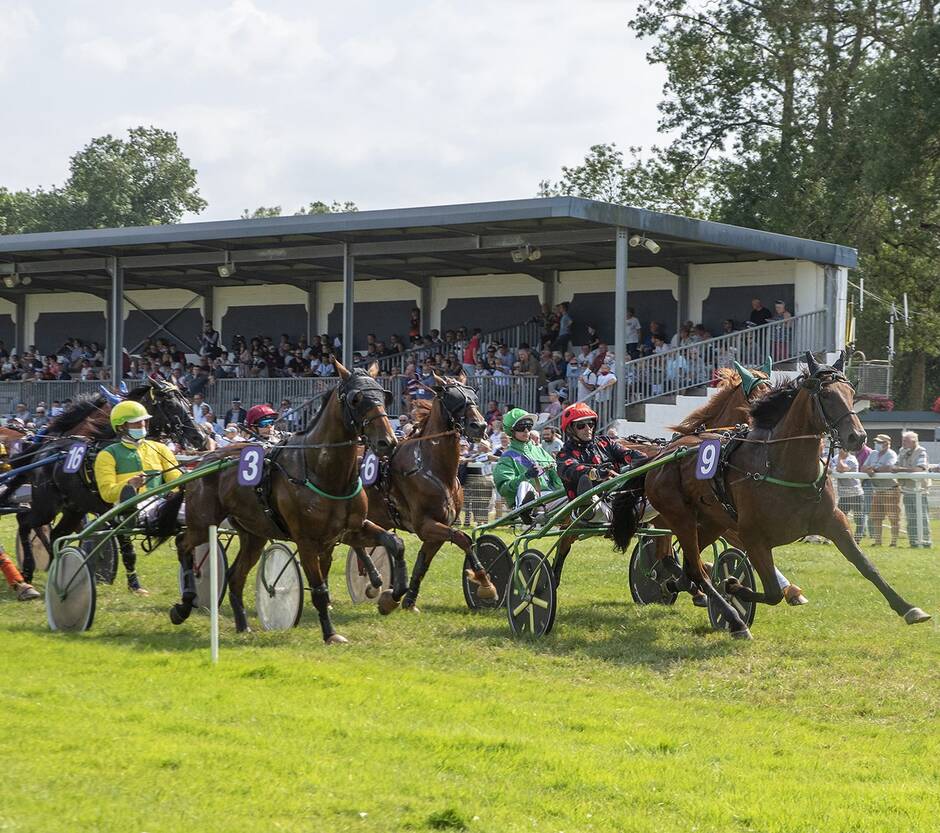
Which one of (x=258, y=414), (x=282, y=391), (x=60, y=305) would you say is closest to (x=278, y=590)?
(x=258, y=414)

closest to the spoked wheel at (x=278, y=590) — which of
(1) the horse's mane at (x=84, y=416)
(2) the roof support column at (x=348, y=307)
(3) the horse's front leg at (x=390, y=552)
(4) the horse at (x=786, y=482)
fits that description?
(3) the horse's front leg at (x=390, y=552)

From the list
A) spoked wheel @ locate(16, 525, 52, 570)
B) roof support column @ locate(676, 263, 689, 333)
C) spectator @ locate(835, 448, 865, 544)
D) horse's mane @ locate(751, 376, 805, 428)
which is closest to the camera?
horse's mane @ locate(751, 376, 805, 428)

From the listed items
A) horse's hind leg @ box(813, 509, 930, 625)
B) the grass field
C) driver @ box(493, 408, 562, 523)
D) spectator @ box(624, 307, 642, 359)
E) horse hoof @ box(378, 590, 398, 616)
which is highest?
spectator @ box(624, 307, 642, 359)

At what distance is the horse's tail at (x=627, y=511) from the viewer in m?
10.7

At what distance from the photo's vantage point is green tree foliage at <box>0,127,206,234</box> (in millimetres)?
64250

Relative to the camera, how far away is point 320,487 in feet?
32.1

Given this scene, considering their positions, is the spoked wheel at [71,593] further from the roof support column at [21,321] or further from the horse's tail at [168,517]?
the roof support column at [21,321]

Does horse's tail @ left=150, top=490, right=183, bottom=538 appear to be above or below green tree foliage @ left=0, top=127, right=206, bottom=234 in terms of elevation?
below

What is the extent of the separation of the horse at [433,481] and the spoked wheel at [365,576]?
41 cm

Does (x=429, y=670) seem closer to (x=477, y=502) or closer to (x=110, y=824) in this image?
(x=110, y=824)

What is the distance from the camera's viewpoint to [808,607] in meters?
11.4

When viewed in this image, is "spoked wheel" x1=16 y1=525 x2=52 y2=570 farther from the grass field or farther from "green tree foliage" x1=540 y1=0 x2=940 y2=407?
"green tree foliage" x1=540 y1=0 x2=940 y2=407

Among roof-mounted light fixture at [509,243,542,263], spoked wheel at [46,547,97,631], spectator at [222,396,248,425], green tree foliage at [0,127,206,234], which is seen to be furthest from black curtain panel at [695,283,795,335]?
green tree foliage at [0,127,206,234]

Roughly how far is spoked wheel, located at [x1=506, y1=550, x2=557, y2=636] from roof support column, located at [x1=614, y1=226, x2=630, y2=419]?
10.7 metres
